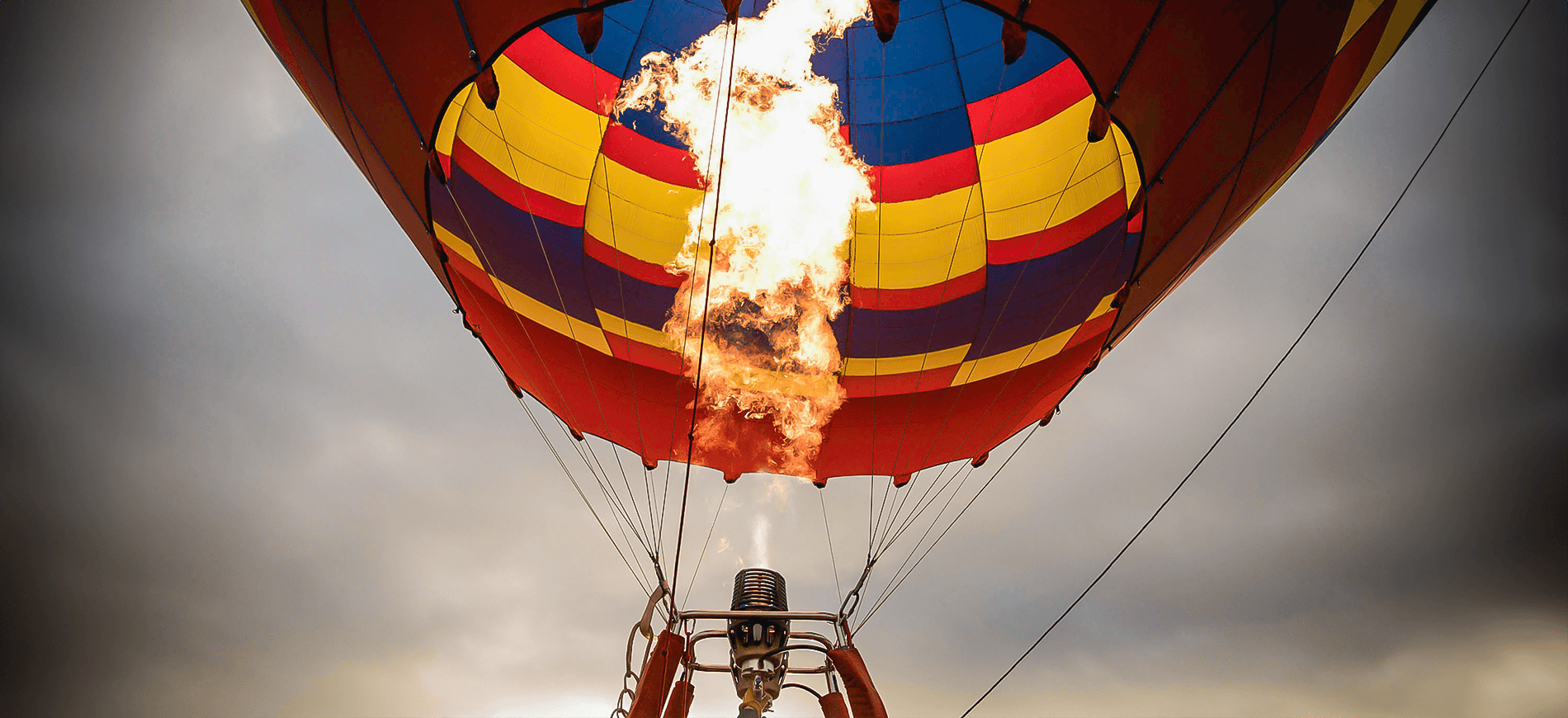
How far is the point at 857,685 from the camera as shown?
3.10 meters

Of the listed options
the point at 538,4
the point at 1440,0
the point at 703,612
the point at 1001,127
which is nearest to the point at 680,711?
the point at 703,612

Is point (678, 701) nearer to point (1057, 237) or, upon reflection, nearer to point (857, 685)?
point (857, 685)

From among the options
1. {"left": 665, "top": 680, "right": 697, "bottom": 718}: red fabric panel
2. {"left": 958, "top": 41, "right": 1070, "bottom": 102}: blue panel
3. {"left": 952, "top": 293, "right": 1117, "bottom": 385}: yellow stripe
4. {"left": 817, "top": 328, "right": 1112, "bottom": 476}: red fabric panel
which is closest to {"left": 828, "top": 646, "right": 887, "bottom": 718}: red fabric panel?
{"left": 665, "top": 680, "right": 697, "bottom": 718}: red fabric panel

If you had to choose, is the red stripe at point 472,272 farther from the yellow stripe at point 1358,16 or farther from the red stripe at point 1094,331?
the yellow stripe at point 1358,16

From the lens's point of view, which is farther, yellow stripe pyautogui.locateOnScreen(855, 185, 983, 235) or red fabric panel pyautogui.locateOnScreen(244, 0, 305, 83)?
yellow stripe pyautogui.locateOnScreen(855, 185, 983, 235)

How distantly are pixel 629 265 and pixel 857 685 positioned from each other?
10.1 ft

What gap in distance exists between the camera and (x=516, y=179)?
4.10 m

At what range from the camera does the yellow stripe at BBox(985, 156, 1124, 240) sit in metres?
4.13

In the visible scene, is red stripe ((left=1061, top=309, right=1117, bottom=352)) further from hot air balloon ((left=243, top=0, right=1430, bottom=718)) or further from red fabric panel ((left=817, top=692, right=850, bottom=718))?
red fabric panel ((left=817, top=692, right=850, bottom=718))

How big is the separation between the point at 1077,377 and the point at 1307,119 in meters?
2.08

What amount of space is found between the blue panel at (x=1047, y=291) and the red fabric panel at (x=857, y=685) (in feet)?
8.18

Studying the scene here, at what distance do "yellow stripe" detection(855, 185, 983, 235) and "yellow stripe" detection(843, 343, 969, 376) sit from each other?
962 millimetres

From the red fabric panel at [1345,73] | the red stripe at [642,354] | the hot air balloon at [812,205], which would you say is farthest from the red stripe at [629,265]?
the red fabric panel at [1345,73]

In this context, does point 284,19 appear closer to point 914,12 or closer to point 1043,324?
point 914,12
